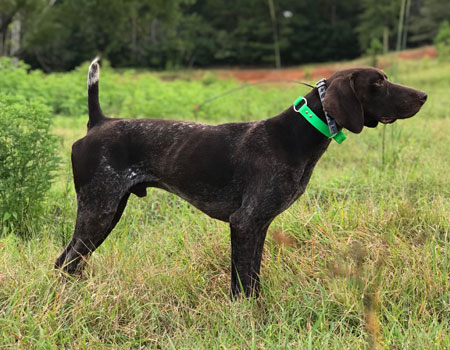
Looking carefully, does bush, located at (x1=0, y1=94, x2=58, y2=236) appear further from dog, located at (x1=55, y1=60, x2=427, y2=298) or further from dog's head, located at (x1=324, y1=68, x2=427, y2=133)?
dog's head, located at (x1=324, y1=68, x2=427, y2=133)

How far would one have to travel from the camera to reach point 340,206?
391 cm

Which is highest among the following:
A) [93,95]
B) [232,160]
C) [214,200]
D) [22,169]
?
[93,95]

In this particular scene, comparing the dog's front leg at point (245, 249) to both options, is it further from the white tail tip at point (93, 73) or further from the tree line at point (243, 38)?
the tree line at point (243, 38)

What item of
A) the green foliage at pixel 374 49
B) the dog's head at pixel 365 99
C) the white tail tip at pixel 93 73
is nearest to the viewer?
the dog's head at pixel 365 99

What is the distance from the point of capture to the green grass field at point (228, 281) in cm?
263

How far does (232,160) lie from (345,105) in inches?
29.0

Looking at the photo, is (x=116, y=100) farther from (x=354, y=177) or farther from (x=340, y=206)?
(x=340, y=206)

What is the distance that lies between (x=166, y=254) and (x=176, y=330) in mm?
924

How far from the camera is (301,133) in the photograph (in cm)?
290

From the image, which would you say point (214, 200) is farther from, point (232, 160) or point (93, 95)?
point (93, 95)

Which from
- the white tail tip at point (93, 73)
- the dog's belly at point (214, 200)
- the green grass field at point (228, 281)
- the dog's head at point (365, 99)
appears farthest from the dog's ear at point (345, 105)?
the white tail tip at point (93, 73)

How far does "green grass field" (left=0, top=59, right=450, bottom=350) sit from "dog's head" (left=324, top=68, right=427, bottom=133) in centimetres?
72

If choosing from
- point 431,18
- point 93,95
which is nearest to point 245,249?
point 93,95

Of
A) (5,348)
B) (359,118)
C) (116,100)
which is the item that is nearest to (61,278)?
(5,348)
